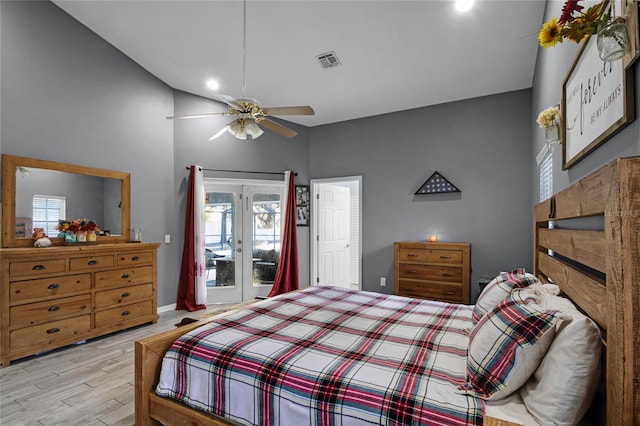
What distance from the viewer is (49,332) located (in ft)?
9.33

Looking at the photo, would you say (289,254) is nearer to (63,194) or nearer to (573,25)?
(63,194)

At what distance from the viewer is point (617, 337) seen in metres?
0.78

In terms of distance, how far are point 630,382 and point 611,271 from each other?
0.88 ft

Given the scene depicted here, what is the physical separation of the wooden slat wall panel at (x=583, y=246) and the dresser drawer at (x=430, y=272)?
217 centimetres

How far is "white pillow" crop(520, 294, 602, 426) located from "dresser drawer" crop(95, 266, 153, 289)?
3.77 meters

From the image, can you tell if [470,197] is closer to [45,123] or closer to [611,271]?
[611,271]

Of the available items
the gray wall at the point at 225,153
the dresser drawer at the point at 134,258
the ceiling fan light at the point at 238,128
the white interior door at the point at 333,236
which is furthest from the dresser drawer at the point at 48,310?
the white interior door at the point at 333,236

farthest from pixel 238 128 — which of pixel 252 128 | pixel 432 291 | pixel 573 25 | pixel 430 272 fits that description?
pixel 432 291

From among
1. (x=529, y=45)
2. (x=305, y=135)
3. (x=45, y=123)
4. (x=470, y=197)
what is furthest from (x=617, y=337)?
(x=305, y=135)

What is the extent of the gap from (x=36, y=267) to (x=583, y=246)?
395cm

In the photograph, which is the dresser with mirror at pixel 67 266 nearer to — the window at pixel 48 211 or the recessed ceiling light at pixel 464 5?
the window at pixel 48 211

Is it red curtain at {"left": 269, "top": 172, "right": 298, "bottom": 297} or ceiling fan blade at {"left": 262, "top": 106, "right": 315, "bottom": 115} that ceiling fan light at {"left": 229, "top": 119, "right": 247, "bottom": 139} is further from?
red curtain at {"left": 269, "top": 172, "right": 298, "bottom": 297}

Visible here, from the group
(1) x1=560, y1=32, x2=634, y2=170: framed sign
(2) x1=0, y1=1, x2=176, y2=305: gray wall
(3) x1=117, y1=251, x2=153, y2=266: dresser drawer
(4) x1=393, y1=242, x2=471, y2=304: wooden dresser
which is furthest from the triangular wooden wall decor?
(3) x1=117, y1=251, x2=153, y2=266: dresser drawer

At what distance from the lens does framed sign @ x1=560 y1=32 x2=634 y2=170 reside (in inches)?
39.4
